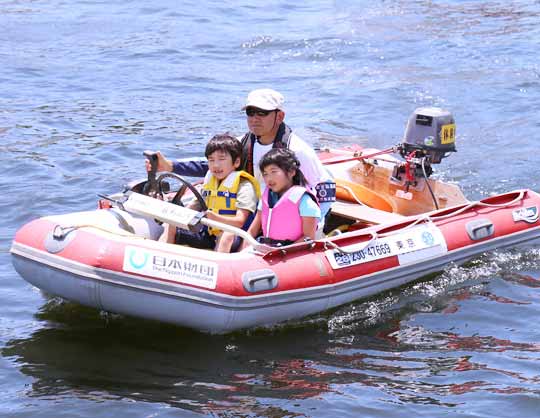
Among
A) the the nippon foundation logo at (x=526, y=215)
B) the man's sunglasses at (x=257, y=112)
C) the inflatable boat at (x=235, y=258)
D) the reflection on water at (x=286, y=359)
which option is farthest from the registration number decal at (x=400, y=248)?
the man's sunglasses at (x=257, y=112)

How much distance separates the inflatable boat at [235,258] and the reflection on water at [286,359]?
165 mm

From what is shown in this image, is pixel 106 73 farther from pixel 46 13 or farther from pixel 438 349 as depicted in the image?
pixel 438 349

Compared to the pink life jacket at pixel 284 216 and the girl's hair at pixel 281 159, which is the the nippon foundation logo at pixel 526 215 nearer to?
the pink life jacket at pixel 284 216

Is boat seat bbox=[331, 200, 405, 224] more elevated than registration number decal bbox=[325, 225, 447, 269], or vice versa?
boat seat bbox=[331, 200, 405, 224]

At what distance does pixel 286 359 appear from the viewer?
6.66m

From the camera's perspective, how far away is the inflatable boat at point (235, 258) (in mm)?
6480

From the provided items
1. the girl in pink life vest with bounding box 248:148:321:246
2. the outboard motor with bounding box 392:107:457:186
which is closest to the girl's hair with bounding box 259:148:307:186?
the girl in pink life vest with bounding box 248:148:321:246

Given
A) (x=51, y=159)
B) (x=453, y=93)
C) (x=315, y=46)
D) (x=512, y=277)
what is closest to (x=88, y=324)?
(x=512, y=277)

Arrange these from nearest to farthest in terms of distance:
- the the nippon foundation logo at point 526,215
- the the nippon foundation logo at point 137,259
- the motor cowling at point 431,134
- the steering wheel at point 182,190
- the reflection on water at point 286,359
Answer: the reflection on water at point 286,359 → the the nippon foundation logo at point 137,259 → the steering wheel at point 182,190 → the the nippon foundation logo at point 526,215 → the motor cowling at point 431,134

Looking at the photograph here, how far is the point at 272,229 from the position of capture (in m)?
6.98

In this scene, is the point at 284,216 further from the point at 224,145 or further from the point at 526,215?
the point at 526,215

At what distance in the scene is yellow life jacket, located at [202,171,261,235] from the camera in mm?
7082

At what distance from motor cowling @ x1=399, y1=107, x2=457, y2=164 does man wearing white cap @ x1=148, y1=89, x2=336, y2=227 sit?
1525 millimetres

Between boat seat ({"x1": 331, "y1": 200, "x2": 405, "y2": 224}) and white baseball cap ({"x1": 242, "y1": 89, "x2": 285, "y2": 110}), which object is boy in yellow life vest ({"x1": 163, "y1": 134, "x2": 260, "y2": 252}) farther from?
boat seat ({"x1": 331, "y1": 200, "x2": 405, "y2": 224})
